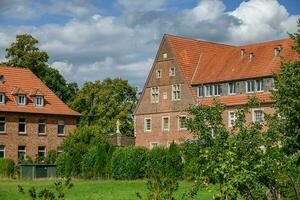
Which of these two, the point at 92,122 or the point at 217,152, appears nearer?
the point at 217,152

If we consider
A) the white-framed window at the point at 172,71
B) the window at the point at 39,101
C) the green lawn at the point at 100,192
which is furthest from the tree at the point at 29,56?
the green lawn at the point at 100,192

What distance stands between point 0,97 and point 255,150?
45.7m

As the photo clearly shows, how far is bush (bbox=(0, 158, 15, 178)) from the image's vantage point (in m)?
49.8

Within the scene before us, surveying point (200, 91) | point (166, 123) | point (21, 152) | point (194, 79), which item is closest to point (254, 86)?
point (200, 91)

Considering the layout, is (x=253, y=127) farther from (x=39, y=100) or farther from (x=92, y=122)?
(x=92, y=122)

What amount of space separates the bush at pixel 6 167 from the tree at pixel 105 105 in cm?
2473

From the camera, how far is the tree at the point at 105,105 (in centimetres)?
7569

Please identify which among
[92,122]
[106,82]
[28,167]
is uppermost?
[106,82]

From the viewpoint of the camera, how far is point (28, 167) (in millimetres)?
47656

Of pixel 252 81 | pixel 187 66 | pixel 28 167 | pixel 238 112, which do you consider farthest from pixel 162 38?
pixel 238 112

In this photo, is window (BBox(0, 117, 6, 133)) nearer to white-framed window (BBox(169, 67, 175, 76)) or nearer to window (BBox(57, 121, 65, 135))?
window (BBox(57, 121, 65, 135))

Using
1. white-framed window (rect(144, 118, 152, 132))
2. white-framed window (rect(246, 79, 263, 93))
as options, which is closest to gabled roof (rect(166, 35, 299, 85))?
white-framed window (rect(246, 79, 263, 93))

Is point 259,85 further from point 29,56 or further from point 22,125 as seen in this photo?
point 29,56

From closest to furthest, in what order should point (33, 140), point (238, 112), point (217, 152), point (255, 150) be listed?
point (217, 152)
point (255, 150)
point (238, 112)
point (33, 140)
